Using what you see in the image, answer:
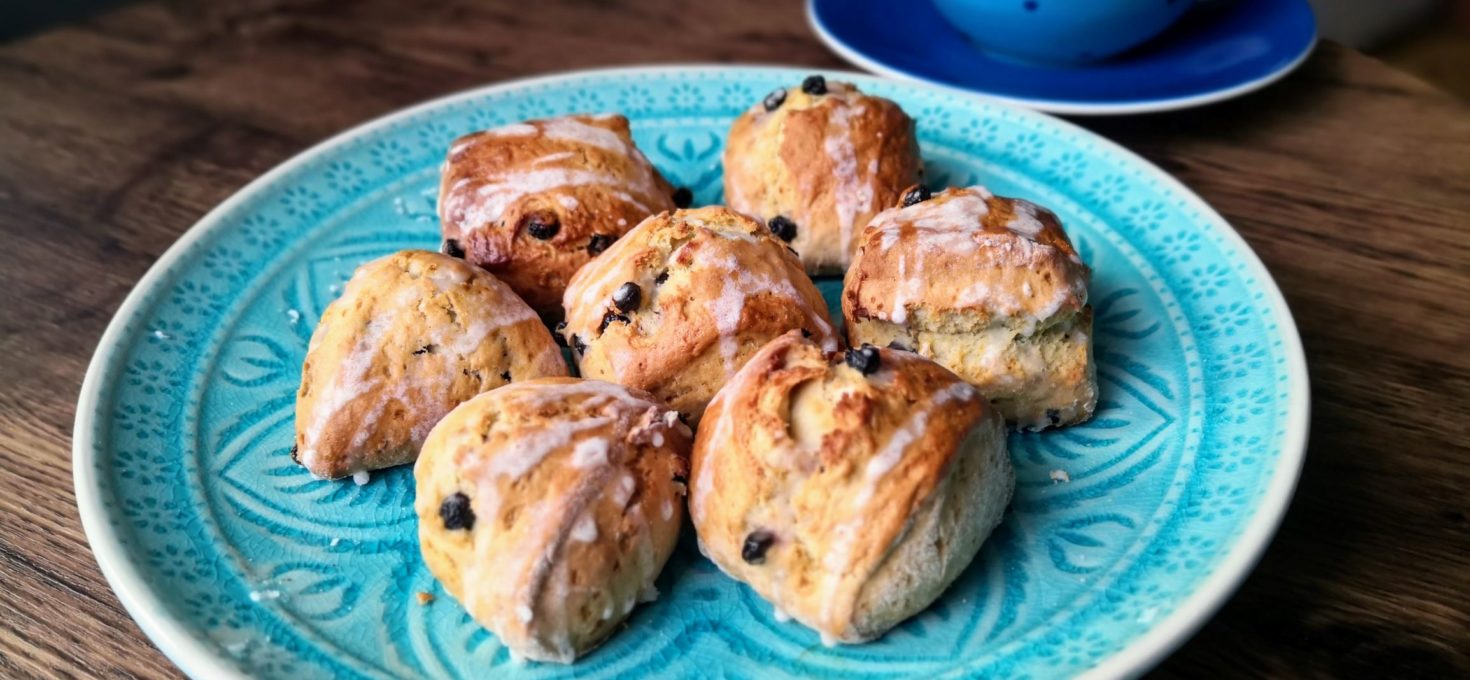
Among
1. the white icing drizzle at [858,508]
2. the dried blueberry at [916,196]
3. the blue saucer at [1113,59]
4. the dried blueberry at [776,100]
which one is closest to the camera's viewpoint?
the white icing drizzle at [858,508]

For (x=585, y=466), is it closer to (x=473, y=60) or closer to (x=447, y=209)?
(x=447, y=209)

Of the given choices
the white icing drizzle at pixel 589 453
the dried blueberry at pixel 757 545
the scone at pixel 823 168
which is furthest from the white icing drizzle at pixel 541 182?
the dried blueberry at pixel 757 545

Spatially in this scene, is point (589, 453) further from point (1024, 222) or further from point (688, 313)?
point (1024, 222)

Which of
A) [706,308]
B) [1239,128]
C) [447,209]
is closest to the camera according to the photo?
[706,308]

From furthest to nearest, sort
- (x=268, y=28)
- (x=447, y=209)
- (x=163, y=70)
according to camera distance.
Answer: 1. (x=268, y=28)
2. (x=163, y=70)
3. (x=447, y=209)

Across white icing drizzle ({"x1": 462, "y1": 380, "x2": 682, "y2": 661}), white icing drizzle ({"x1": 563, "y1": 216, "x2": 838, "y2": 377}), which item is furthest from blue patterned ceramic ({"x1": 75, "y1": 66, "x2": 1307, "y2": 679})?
white icing drizzle ({"x1": 563, "y1": 216, "x2": 838, "y2": 377})

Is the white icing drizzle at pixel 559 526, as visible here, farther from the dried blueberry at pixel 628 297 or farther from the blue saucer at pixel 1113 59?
the blue saucer at pixel 1113 59

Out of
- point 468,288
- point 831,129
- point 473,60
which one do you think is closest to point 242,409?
point 468,288
